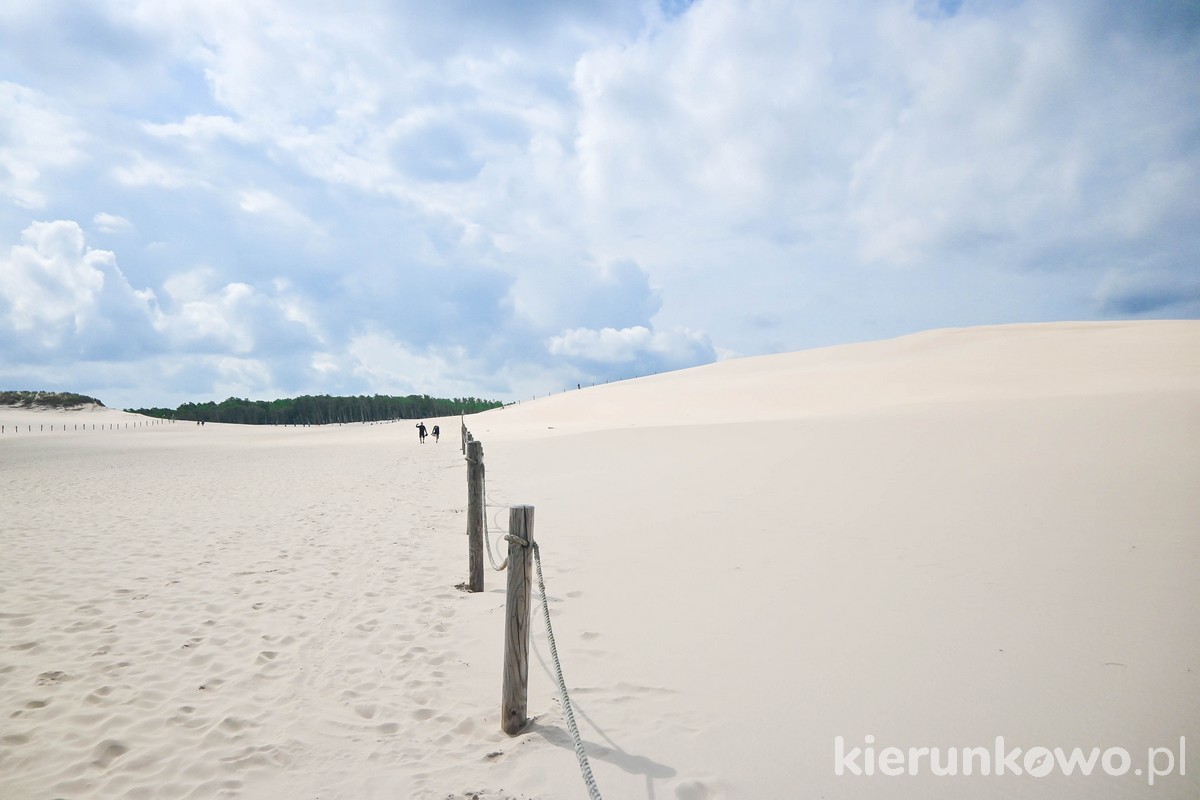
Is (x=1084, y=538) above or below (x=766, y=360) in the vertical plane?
below

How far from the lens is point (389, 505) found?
13.2 meters

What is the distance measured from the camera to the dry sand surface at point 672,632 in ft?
11.5

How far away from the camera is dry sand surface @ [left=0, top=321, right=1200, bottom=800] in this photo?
3504 mm

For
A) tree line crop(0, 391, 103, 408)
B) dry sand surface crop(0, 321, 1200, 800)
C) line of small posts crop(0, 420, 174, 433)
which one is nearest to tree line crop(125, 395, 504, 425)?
tree line crop(0, 391, 103, 408)

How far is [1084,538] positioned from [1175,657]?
114 inches

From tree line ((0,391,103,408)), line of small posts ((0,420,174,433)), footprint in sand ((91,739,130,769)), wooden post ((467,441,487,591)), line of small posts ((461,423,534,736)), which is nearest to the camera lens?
footprint in sand ((91,739,130,769))

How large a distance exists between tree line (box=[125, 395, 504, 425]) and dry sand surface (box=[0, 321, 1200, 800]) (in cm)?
10736

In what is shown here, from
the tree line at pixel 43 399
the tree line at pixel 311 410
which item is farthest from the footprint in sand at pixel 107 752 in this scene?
the tree line at pixel 43 399

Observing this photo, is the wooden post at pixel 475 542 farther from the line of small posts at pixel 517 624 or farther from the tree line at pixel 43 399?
the tree line at pixel 43 399

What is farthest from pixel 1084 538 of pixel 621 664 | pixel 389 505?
pixel 389 505

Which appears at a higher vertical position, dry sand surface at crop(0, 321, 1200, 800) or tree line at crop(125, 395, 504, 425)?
tree line at crop(125, 395, 504, 425)

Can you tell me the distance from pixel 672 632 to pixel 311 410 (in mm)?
130594

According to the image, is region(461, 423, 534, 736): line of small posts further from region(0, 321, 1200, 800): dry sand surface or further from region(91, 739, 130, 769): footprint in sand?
region(91, 739, 130, 769): footprint in sand

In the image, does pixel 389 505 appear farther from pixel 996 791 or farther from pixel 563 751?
pixel 996 791
